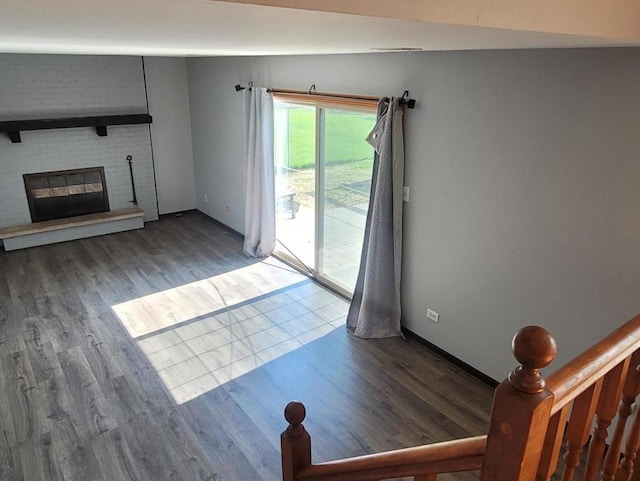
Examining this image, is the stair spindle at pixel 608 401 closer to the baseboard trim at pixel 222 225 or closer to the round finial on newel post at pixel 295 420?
the round finial on newel post at pixel 295 420

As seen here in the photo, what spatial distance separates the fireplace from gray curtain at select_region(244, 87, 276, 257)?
2291 mm

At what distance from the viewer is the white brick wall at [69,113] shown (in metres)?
5.70

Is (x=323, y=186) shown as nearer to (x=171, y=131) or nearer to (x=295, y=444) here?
(x=171, y=131)

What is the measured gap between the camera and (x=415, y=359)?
3.80 metres

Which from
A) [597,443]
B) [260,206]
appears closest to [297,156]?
[260,206]

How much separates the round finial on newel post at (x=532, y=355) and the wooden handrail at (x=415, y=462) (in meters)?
0.21

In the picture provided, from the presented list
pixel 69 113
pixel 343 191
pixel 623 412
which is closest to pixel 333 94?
pixel 343 191

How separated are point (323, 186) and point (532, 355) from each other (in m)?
4.28

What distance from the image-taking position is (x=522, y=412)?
0.72 m

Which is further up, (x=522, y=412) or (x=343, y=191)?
(x=522, y=412)

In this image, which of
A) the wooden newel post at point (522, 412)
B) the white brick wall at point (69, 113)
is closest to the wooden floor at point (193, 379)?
the white brick wall at point (69, 113)

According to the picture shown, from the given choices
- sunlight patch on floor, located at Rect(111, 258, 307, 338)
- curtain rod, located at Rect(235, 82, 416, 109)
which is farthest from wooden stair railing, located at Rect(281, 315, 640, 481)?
sunlight patch on floor, located at Rect(111, 258, 307, 338)

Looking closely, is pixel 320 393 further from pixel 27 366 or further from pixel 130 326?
pixel 27 366

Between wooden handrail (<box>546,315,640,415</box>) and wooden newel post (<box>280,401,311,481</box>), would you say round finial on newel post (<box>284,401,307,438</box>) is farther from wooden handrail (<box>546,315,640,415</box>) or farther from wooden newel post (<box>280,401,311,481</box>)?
wooden handrail (<box>546,315,640,415</box>)
